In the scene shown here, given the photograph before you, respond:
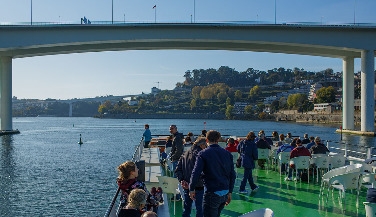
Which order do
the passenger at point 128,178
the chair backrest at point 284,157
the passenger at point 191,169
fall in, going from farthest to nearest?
Result: 1. the chair backrest at point 284,157
2. the passenger at point 191,169
3. the passenger at point 128,178

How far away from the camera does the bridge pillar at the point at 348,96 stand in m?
61.3

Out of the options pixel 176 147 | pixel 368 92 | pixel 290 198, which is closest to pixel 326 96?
pixel 368 92

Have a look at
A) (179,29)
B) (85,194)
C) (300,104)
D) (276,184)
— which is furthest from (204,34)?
(300,104)

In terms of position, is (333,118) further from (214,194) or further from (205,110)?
(214,194)

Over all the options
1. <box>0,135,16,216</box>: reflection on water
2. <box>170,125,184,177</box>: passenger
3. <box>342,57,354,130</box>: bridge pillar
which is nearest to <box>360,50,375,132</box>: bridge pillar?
<box>342,57,354,130</box>: bridge pillar

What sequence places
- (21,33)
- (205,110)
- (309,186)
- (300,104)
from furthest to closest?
(205,110), (300,104), (21,33), (309,186)

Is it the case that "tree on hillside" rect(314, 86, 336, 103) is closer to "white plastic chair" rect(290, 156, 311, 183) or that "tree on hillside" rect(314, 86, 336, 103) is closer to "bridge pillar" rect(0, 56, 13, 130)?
"bridge pillar" rect(0, 56, 13, 130)

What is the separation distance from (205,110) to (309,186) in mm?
179183

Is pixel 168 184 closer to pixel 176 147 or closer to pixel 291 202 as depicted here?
pixel 176 147

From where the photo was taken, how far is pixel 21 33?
5422 centimetres

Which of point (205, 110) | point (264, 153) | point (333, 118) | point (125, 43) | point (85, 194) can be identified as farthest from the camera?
point (205, 110)

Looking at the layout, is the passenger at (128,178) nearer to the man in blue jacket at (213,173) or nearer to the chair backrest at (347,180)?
the man in blue jacket at (213,173)

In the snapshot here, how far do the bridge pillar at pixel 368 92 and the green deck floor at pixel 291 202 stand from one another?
1722 inches

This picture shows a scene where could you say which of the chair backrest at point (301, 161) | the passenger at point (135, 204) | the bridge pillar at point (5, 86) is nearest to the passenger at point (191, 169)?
the passenger at point (135, 204)
